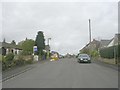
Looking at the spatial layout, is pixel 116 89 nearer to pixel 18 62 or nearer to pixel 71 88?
pixel 71 88

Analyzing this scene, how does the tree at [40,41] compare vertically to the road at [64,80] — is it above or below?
above

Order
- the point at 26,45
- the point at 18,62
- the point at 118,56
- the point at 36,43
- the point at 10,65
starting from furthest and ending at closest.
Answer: the point at 26,45
the point at 36,43
the point at 118,56
the point at 18,62
the point at 10,65

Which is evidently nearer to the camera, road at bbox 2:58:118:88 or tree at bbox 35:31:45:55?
road at bbox 2:58:118:88

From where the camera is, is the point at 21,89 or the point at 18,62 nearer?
the point at 21,89

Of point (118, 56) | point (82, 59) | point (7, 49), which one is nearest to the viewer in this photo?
point (118, 56)

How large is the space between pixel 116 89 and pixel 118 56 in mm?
25587

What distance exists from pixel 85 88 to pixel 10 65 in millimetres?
17893

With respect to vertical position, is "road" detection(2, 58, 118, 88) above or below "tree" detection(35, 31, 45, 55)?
below

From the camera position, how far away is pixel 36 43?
265 ft

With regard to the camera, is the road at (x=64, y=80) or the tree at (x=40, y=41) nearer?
the road at (x=64, y=80)

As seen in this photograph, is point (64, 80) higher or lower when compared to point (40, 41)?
lower

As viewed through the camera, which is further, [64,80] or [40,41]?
[40,41]

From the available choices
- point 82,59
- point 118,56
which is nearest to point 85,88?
point 118,56

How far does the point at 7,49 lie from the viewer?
74.2 metres
